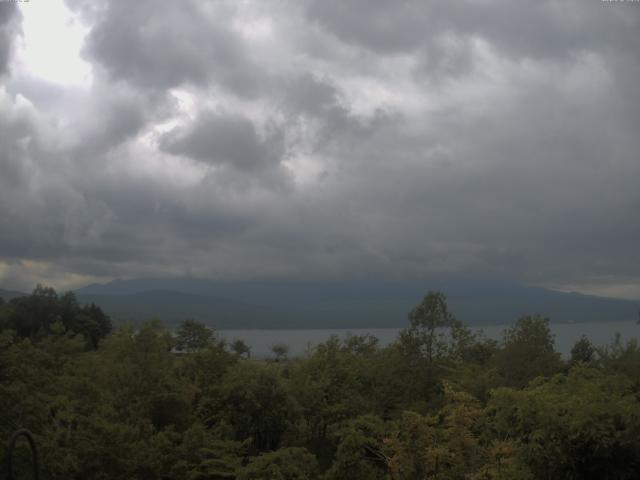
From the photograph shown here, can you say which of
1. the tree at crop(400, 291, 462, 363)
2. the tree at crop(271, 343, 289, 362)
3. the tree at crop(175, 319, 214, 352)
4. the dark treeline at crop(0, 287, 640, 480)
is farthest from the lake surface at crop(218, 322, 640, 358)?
the dark treeline at crop(0, 287, 640, 480)

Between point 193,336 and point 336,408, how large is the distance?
1181 centimetres

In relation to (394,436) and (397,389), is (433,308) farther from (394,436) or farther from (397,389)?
(394,436)

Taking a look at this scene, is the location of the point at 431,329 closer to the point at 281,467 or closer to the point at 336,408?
the point at 336,408

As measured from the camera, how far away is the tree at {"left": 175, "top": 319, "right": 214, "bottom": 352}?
35406 mm

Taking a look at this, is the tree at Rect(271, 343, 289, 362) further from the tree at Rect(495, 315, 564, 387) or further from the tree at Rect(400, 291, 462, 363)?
the tree at Rect(495, 315, 564, 387)

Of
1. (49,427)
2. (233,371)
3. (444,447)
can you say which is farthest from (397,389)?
(49,427)

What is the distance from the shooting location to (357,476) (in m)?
19.9

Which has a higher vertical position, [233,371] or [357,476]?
[233,371]

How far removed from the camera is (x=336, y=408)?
26844 mm

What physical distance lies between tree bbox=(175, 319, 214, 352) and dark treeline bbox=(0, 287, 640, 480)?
0.22 feet

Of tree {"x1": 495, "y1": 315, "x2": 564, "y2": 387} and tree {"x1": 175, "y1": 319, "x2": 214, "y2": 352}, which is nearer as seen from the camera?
tree {"x1": 495, "y1": 315, "x2": 564, "y2": 387}

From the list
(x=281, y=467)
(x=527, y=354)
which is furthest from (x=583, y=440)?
(x=527, y=354)

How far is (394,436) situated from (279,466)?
3559 millimetres

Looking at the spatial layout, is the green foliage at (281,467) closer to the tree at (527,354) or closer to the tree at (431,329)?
the tree at (431,329)
